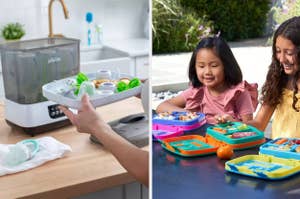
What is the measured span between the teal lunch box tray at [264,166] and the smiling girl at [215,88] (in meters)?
0.14

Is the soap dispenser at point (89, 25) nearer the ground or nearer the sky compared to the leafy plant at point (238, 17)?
nearer the ground

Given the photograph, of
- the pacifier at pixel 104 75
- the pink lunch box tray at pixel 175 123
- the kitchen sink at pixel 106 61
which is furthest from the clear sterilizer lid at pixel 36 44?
the kitchen sink at pixel 106 61

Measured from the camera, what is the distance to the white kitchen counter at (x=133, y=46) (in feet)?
6.37

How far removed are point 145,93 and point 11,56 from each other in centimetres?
30

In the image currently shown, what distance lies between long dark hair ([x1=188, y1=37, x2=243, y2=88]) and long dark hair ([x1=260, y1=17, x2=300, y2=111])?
0.05m

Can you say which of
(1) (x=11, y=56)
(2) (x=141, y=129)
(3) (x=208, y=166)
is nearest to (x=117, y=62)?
(1) (x=11, y=56)

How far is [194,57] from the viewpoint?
2.73 ft

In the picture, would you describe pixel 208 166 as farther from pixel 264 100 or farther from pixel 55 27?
pixel 55 27

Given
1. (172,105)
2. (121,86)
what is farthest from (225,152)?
(121,86)

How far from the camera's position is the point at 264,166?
2.21ft

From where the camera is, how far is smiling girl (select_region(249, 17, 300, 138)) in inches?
34.0

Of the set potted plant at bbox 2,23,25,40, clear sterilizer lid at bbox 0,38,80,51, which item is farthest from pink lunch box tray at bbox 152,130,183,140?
potted plant at bbox 2,23,25,40

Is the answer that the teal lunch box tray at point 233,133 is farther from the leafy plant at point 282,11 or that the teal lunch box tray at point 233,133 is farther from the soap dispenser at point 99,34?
the soap dispenser at point 99,34

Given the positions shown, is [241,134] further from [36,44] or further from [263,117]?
[36,44]
